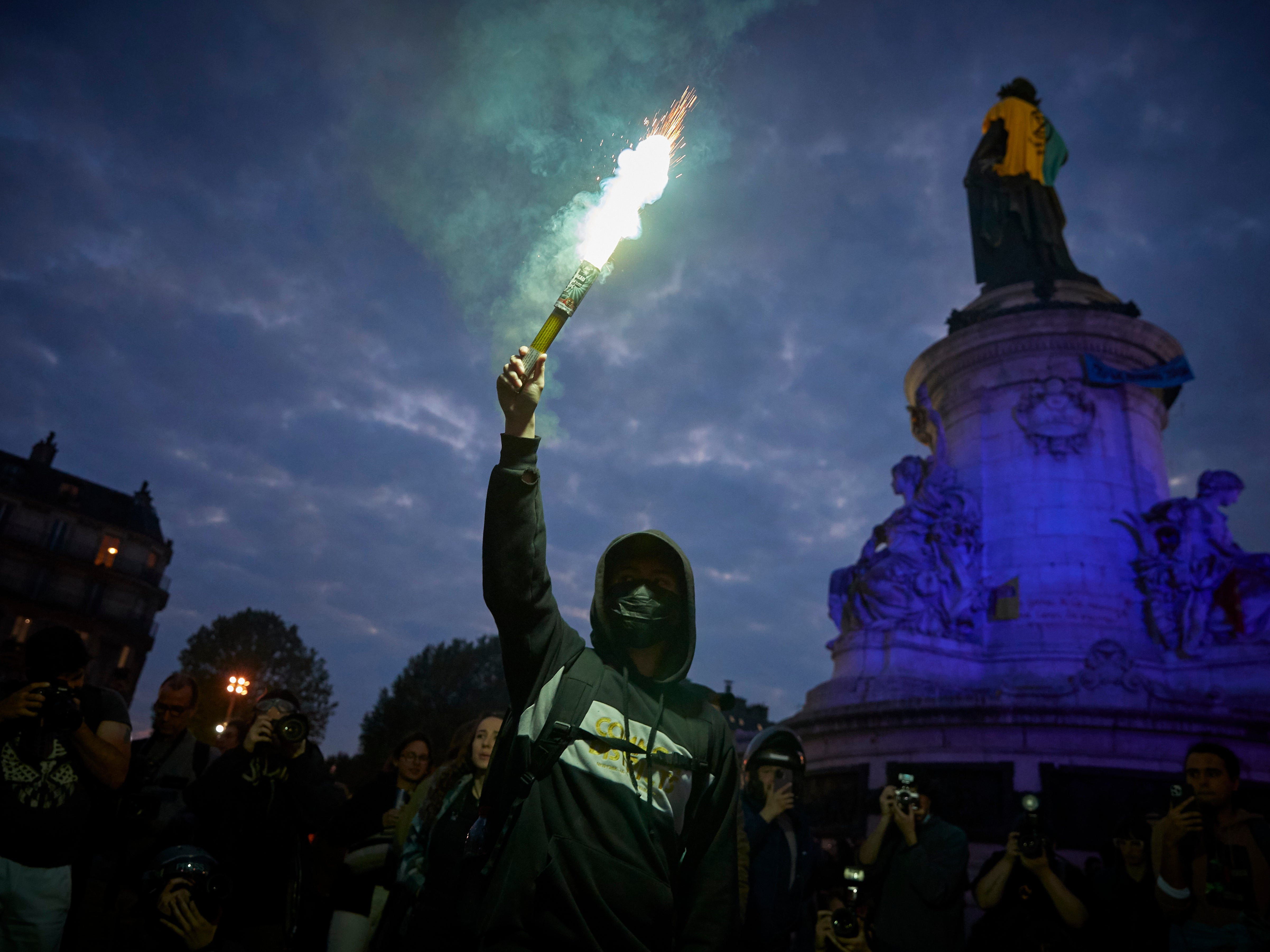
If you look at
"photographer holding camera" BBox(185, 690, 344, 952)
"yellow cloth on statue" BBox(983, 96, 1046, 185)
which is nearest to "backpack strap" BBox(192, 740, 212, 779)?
"photographer holding camera" BBox(185, 690, 344, 952)

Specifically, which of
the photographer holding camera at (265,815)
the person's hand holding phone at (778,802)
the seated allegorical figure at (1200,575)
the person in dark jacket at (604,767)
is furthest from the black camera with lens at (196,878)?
the seated allegorical figure at (1200,575)

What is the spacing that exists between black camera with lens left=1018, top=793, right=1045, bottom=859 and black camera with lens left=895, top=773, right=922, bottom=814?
0.75 meters

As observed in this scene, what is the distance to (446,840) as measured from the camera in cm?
386

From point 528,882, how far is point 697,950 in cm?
60

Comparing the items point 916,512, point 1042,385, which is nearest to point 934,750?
point 916,512

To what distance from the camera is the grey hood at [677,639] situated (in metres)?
2.88

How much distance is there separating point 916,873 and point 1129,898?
164cm

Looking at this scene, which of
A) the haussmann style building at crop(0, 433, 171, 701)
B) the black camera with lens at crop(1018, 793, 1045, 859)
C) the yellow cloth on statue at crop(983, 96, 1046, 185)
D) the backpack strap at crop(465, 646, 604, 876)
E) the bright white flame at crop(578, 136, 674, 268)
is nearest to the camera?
the backpack strap at crop(465, 646, 604, 876)

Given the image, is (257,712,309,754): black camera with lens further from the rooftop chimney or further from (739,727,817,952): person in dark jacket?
the rooftop chimney

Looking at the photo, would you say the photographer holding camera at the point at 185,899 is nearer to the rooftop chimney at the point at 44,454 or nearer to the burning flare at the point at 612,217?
the burning flare at the point at 612,217

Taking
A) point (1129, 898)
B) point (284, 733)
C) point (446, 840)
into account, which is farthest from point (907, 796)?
point (284, 733)

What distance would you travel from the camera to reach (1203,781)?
432 cm

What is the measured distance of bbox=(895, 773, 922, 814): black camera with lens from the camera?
5.67 metres

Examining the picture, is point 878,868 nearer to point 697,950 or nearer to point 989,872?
point 989,872
